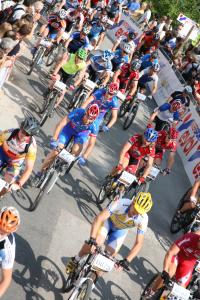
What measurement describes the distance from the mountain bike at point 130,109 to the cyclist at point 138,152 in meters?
4.24

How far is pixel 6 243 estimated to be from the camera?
557 cm

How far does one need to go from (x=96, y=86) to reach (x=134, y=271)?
590 cm

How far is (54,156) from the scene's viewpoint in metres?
9.27

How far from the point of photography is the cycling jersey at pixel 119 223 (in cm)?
772

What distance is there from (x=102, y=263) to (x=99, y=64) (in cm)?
857

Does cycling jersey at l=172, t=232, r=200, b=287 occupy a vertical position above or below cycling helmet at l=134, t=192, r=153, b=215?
below

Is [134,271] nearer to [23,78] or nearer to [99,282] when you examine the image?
[99,282]

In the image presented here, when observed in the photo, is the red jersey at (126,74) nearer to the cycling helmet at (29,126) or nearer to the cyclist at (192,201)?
the cyclist at (192,201)

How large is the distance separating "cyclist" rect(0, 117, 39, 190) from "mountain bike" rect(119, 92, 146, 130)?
302 inches

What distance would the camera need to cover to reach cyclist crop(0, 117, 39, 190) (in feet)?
24.5

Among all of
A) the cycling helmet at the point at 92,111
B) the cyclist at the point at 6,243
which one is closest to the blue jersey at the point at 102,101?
the cycling helmet at the point at 92,111

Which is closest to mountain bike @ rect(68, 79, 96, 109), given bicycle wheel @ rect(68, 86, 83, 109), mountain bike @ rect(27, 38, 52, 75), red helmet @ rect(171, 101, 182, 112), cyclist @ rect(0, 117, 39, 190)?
bicycle wheel @ rect(68, 86, 83, 109)

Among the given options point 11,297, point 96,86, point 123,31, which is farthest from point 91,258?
point 123,31

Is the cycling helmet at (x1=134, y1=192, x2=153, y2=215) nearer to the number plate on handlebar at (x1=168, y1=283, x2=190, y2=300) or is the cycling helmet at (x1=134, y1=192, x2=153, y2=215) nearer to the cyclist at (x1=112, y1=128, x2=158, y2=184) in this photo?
the number plate on handlebar at (x1=168, y1=283, x2=190, y2=300)
